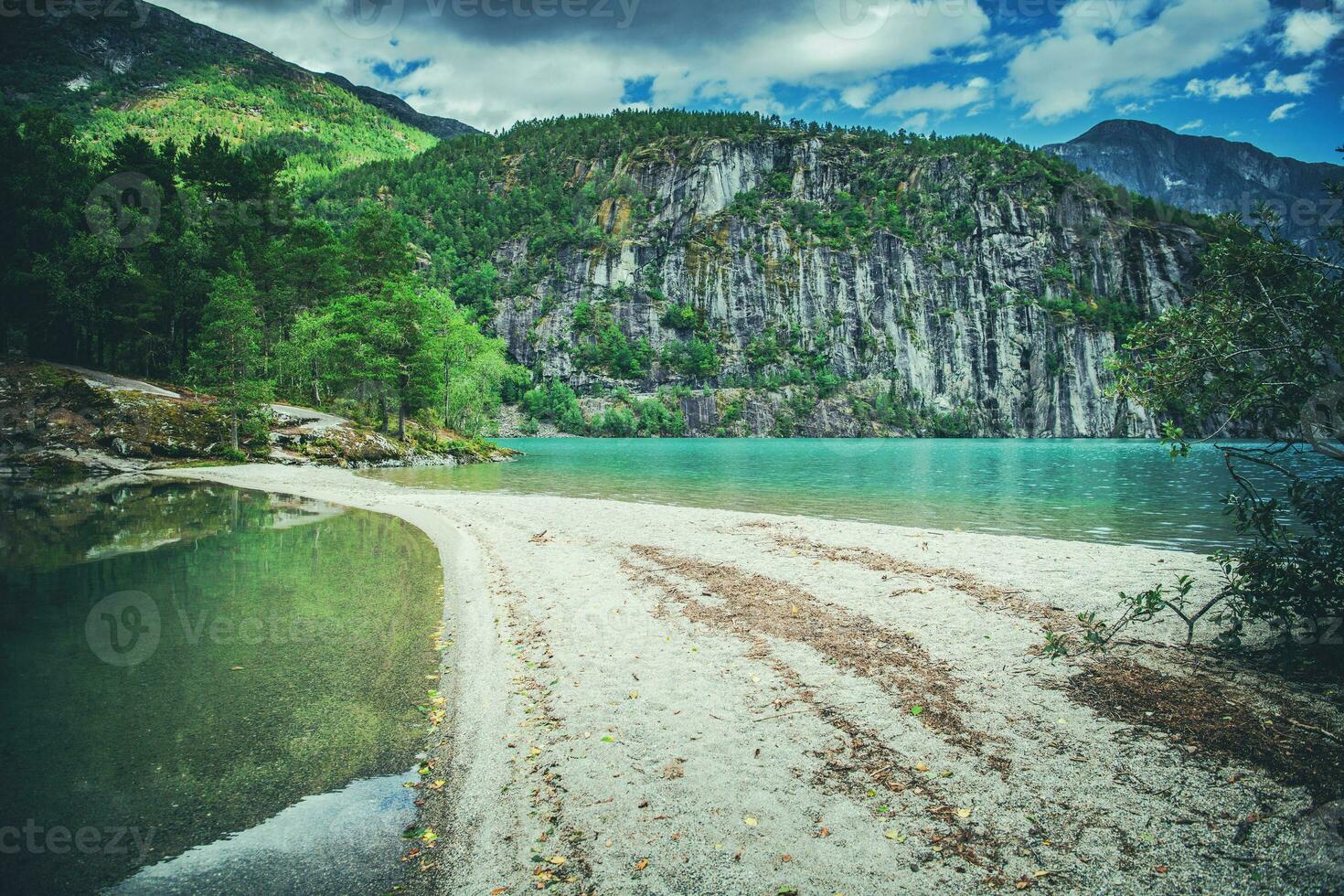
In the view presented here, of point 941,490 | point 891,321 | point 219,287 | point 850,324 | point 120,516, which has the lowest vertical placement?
point 941,490

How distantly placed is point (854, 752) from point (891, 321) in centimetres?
20161

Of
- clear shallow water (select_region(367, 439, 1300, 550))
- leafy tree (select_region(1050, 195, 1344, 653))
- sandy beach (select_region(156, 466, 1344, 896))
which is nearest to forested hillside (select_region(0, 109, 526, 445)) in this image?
clear shallow water (select_region(367, 439, 1300, 550))

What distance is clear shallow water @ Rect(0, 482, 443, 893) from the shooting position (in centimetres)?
479

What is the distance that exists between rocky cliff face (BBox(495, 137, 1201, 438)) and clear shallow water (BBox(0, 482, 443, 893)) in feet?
529

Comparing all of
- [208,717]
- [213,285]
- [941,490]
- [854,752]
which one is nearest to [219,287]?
[213,285]

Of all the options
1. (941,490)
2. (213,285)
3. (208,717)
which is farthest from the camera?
(213,285)

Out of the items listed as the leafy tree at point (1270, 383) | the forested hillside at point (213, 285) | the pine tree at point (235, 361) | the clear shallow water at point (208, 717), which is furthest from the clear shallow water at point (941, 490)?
the clear shallow water at point (208, 717)

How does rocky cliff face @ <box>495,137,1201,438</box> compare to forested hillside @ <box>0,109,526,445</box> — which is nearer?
forested hillside @ <box>0,109,526,445</box>

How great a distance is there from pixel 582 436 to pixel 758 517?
137 meters

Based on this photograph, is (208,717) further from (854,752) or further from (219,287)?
(219,287)

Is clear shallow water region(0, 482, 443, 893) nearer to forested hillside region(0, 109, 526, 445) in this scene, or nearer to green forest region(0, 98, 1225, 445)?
forested hillside region(0, 109, 526, 445)

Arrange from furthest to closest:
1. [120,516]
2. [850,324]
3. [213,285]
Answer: [850,324] < [213,285] < [120,516]

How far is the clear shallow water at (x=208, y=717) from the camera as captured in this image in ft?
15.7

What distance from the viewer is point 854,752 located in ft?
19.6
